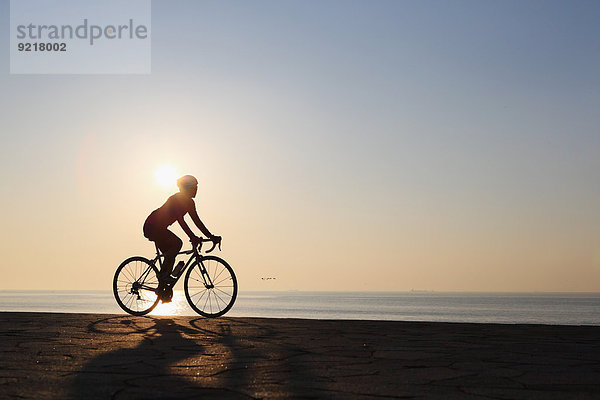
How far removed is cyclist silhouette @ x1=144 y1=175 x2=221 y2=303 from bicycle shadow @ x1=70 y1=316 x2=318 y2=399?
69.3 inches

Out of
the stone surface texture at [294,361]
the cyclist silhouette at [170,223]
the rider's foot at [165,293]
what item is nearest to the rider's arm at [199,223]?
the cyclist silhouette at [170,223]

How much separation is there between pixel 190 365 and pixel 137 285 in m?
4.99

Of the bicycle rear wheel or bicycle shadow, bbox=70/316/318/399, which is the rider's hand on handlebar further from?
bicycle shadow, bbox=70/316/318/399

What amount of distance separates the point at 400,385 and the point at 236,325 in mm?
4168

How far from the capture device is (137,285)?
9.37 metres

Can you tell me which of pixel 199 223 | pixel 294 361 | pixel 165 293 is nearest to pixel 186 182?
pixel 199 223

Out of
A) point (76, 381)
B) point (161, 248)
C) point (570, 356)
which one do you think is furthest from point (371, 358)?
point (161, 248)

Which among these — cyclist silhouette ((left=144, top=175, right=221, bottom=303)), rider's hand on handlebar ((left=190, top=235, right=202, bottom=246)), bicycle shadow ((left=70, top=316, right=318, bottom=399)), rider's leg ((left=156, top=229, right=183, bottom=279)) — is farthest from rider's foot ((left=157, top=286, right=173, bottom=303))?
bicycle shadow ((left=70, top=316, right=318, bottom=399))

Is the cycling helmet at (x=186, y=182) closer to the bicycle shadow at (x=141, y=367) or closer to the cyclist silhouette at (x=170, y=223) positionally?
the cyclist silhouette at (x=170, y=223)

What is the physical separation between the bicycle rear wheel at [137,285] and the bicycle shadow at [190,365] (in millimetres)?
1881

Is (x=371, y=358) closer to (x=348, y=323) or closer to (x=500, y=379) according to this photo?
(x=500, y=379)

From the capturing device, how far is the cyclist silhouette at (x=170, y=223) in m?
9.02

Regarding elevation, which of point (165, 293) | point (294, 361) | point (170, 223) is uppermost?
point (170, 223)

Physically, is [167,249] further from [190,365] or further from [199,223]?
[190,365]
